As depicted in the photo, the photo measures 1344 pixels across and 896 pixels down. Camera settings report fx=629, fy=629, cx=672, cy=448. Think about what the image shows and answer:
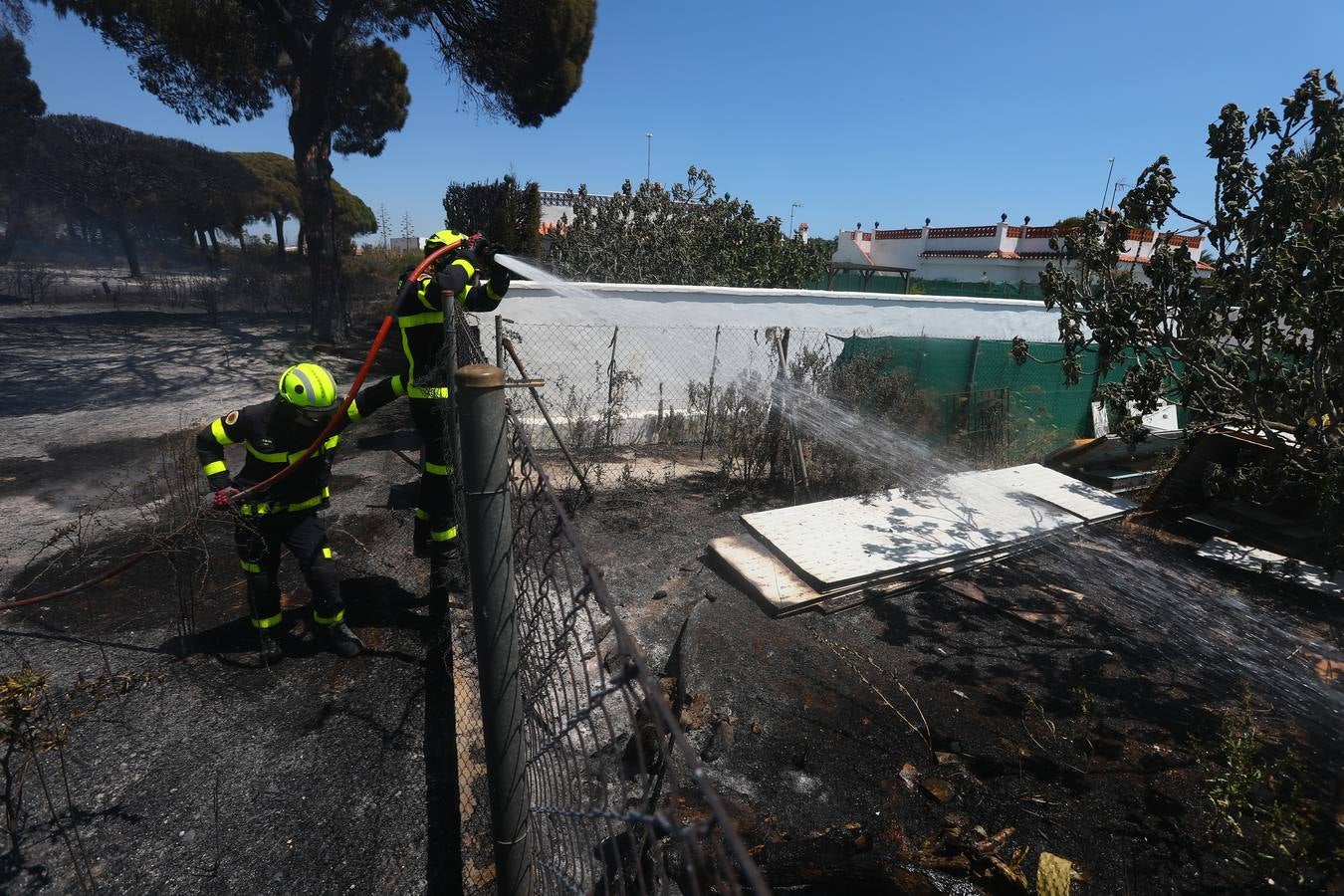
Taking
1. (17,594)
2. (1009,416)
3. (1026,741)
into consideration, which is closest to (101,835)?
(17,594)

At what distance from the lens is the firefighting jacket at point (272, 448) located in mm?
3146

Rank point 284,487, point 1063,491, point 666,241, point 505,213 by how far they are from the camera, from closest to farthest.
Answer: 1. point 284,487
2. point 1063,491
3. point 666,241
4. point 505,213

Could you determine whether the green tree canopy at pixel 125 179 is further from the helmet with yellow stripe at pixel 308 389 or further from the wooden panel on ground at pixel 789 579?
the wooden panel on ground at pixel 789 579

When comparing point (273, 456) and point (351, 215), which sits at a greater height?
point (351, 215)

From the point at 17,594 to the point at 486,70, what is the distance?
13248mm

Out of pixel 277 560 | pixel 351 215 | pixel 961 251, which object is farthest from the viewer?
pixel 351 215

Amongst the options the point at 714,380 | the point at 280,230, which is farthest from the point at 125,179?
the point at 714,380

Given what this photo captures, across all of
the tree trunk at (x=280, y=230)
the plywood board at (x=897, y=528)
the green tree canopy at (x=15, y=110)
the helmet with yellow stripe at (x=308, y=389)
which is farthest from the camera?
the tree trunk at (x=280, y=230)

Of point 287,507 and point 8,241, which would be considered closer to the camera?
point 287,507

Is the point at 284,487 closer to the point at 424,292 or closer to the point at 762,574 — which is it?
the point at 424,292

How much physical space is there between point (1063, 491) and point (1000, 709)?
12.0ft

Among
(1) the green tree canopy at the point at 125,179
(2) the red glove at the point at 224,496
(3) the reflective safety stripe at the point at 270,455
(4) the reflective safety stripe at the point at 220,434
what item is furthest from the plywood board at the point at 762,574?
(1) the green tree canopy at the point at 125,179

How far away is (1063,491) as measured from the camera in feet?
20.0

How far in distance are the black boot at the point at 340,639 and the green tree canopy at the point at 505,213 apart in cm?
1212
